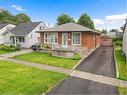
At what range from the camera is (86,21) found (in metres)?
63.2

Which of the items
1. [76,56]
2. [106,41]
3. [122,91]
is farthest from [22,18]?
[122,91]

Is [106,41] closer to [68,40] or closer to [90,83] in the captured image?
[68,40]

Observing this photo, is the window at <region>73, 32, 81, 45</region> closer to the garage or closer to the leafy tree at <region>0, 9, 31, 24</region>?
the garage

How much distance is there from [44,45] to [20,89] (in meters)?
17.7

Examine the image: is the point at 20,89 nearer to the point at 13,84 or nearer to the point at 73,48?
the point at 13,84

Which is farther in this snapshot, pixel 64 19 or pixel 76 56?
pixel 64 19

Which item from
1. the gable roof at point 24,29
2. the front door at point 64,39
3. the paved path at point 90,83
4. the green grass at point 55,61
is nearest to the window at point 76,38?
the front door at point 64,39

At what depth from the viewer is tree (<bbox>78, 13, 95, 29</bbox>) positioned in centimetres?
6306

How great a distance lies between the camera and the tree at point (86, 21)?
6306cm

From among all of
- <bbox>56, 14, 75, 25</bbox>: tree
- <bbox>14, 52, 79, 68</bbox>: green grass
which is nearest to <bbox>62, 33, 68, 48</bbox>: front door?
<bbox>14, 52, 79, 68</bbox>: green grass

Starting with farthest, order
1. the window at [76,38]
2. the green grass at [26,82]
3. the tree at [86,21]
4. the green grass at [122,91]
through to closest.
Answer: the tree at [86,21] < the window at [76,38] < the green grass at [26,82] < the green grass at [122,91]

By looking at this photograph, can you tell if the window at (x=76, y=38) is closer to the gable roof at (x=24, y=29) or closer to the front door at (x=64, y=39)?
the front door at (x=64, y=39)

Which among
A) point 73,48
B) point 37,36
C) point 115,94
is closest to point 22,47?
point 37,36

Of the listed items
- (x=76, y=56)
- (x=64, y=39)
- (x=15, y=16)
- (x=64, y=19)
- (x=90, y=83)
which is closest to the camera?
(x=90, y=83)
